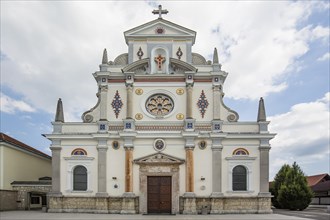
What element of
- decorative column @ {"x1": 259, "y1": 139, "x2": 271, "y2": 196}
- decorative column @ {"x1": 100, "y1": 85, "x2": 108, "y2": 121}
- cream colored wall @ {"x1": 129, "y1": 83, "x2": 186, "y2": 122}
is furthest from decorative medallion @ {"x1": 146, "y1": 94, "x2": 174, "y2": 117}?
decorative column @ {"x1": 259, "y1": 139, "x2": 271, "y2": 196}

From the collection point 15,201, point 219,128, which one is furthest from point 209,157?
point 15,201

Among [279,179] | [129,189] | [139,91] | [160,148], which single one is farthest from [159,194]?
[279,179]

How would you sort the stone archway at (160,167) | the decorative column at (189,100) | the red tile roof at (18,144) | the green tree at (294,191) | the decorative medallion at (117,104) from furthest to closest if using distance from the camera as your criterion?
the green tree at (294,191), the red tile roof at (18,144), the decorative medallion at (117,104), the decorative column at (189,100), the stone archway at (160,167)

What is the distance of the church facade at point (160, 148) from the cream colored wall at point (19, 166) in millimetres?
4971

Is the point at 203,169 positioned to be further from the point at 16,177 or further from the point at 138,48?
the point at 16,177

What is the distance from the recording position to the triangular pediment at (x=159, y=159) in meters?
27.9

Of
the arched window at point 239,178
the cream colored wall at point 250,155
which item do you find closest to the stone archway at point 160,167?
the cream colored wall at point 250,155

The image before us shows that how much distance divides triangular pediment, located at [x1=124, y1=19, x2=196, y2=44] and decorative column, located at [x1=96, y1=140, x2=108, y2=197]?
924 cm

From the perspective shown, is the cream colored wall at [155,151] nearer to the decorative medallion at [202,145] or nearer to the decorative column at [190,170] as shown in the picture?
the decorative column at [190,170]

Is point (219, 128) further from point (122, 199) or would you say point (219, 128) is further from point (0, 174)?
point (0, 174)

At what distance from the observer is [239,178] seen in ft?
93.0

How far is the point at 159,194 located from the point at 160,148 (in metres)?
3.51

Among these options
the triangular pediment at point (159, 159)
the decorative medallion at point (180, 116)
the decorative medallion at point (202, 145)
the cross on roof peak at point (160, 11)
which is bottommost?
the triangular pediment at point (159, 159)

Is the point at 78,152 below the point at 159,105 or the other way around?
below
